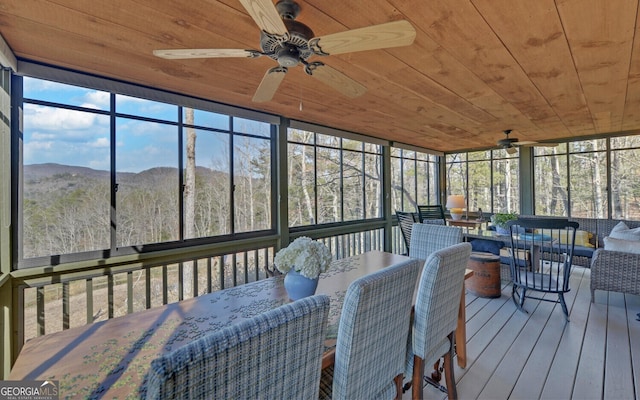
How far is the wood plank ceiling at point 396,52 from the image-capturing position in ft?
5.01

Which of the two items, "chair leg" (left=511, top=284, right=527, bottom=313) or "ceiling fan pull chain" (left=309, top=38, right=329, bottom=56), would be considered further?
"chair leg" (left=511, top=284, right=527, bottom=313)

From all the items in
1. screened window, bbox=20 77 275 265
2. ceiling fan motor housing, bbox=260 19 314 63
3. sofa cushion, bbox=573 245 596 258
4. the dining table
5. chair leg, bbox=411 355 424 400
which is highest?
ceiling fan motor housing, bbox=260 19 314 63

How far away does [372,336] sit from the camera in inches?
44.4

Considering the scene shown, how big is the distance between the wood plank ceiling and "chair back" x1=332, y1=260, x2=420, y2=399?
143 cm

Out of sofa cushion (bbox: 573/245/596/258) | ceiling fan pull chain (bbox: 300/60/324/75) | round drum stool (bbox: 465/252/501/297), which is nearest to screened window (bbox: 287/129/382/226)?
round drum stool (bbox: 465/252/501/297)

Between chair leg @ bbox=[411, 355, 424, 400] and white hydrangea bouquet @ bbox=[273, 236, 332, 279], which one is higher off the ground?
white hydrangea bouquet @ bbox=[273, 236, 332, 279]

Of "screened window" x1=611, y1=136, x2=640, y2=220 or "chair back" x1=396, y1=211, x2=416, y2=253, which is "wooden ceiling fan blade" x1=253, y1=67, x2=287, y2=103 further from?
"screened window" x1=611, y1=136, x2=640, y2=220

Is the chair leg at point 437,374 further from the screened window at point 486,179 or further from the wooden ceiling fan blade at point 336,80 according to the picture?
the screened window at point 486,179

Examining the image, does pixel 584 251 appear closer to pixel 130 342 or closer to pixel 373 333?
pixel 373 333

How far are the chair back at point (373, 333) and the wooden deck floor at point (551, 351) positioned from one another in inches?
37.6

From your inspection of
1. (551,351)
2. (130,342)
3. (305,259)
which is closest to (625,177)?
(551,351)

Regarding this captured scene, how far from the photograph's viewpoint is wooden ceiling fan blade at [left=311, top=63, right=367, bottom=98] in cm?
165

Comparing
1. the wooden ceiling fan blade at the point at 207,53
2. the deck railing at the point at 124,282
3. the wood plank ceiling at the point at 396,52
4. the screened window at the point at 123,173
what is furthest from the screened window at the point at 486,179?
the wooden ceiling fan blade at the point at 207,53

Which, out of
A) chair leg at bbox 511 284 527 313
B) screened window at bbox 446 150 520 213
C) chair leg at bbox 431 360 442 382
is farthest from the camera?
screened window at bbox 446 150 520 213
